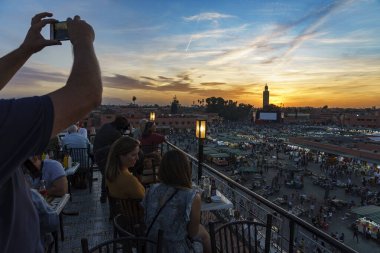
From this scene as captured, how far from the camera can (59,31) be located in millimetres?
1112

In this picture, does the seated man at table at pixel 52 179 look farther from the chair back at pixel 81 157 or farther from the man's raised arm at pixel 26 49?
the chair back at pixel 81 157

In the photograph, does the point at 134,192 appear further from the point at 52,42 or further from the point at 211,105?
the point at 211,105

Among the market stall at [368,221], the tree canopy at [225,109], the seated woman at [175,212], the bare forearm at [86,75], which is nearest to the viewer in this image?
the bare forearm at [86,75]

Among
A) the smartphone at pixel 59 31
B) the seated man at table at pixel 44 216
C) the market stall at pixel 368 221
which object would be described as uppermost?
the smartphone at pixel 59 31

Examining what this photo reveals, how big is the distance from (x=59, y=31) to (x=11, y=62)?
0.28 meters

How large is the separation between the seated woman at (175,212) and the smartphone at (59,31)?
5.68 feet

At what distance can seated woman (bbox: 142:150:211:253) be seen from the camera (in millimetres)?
2508

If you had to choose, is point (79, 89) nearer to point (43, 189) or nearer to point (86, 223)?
point (43, 189)

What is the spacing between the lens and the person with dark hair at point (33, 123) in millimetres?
741

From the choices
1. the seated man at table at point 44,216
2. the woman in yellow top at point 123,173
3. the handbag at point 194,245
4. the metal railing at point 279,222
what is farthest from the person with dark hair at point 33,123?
the woman in yellow top at point 123,173

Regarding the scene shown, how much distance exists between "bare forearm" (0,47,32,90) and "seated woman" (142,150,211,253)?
165 cm

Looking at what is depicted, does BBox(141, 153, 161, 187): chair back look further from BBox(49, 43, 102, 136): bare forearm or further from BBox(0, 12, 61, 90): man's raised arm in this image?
BBox(49, 43, 102, 136): bare forearm

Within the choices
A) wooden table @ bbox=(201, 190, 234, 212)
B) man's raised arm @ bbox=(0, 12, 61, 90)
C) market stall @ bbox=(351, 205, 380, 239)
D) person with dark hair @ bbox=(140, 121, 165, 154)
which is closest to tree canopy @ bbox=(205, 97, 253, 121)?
market stall @ bbox=(351, 205, 380, 239)

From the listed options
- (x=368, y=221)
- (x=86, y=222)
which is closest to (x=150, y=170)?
(x=86, y=222)
